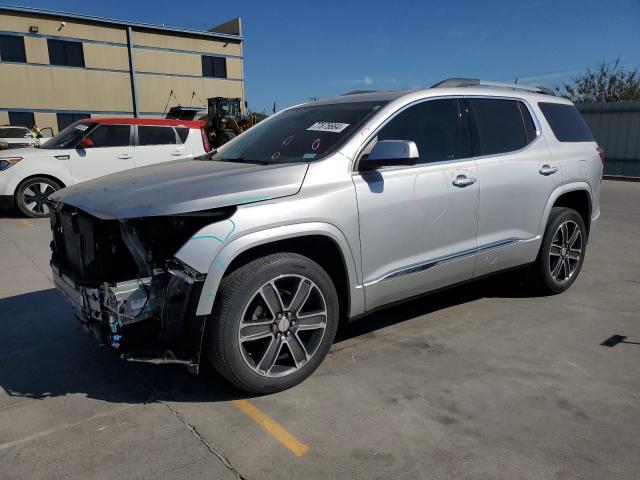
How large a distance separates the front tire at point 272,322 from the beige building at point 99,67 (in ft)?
88.8

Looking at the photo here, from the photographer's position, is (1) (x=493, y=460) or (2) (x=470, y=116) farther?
(2) (x=470, y=116)

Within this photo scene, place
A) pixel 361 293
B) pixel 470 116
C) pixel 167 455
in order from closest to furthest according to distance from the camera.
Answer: pixel 167 455, pixel 361 293, pixel 470 116

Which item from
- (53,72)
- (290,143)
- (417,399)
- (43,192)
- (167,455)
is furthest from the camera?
(53,72)

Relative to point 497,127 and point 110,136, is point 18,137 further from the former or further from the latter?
point 497,127

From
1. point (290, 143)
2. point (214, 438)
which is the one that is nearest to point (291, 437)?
point (214, 438)

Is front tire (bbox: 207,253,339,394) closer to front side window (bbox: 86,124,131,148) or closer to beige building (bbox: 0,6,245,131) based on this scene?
front side window (bbox: 86,124,131,148)

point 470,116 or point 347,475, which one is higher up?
point 470,116

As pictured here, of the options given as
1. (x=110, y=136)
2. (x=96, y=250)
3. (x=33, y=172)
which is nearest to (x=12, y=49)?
(x=110, y=136)

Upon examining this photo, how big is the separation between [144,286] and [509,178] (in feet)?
9.60

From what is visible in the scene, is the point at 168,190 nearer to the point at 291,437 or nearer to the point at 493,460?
the point at 291,437

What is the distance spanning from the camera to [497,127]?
Answer: 4.26 metres

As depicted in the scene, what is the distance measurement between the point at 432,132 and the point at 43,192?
8.38 m

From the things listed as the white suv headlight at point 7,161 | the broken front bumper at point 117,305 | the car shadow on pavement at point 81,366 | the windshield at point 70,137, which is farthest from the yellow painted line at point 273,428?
the windshield at point 70,137

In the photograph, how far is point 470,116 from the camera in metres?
4.08
